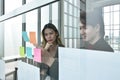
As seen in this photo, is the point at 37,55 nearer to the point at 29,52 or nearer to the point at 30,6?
the point at 29,52

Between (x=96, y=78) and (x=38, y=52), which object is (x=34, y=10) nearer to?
(x=38, y=52)

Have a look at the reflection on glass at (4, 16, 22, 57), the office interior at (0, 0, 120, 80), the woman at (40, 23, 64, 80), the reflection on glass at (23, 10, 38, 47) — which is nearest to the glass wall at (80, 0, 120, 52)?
the office interior at (0, 0, 120, 80)

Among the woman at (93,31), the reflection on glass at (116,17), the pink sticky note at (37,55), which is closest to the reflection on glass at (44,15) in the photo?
the pink sticky note at (37,55)

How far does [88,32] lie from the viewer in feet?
1.93

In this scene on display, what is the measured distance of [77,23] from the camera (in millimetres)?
646

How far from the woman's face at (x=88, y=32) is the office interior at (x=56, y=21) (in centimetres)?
2

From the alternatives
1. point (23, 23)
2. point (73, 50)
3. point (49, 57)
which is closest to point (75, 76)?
point (73, 50)

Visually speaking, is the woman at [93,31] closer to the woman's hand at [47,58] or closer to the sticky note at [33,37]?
the woman's hand at [47,58]

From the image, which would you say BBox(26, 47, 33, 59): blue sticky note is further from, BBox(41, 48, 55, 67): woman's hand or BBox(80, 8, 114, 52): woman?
BBox(80, 8, 114, 52): woman

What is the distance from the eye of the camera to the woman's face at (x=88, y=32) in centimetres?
57

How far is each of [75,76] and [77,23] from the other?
0.17 meters

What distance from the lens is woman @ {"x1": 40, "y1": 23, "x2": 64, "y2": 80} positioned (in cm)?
74

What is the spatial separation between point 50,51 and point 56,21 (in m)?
0.12

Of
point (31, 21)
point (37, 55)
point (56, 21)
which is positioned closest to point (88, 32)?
point (56, 21)
